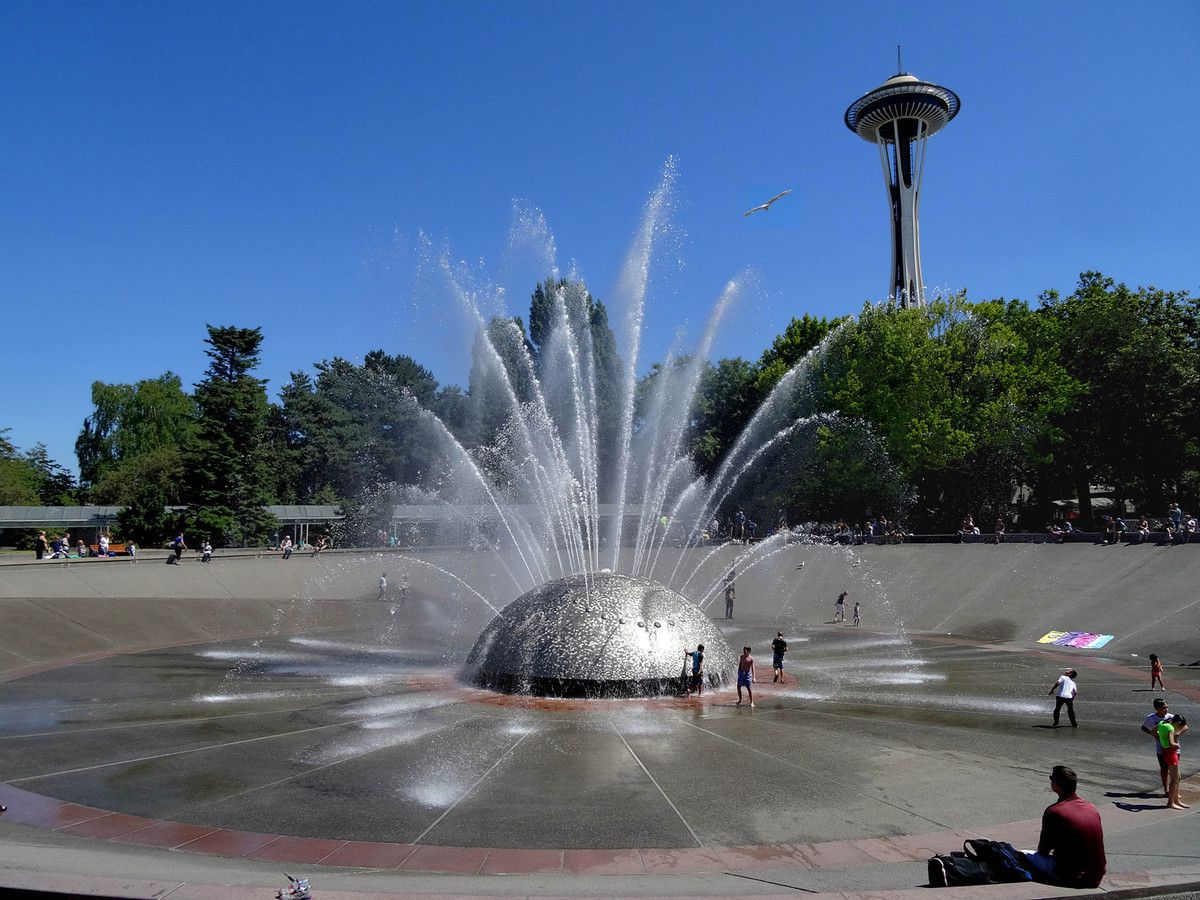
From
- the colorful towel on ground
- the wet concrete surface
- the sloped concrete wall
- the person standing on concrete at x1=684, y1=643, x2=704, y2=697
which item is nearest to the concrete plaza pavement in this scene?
the wet concrete surface

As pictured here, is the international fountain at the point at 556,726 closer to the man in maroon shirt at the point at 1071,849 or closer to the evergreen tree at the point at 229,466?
the man in maroon shirt at the point at 1071,849

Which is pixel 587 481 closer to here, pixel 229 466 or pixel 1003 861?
pixel 1003 861

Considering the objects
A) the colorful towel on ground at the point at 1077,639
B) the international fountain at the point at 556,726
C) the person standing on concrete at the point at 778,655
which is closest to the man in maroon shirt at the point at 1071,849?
the international fountain at the point at 556,726

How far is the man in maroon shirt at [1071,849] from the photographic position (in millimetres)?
6902

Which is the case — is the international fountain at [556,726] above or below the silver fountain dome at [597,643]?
below

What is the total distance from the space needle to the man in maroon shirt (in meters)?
70.8

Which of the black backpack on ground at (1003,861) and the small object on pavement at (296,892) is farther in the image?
the black backpack on ground at (1003,861)

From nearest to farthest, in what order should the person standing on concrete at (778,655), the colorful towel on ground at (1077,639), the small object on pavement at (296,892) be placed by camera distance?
the small object on pavement at (296,892) < the person standing on concrete at (778,655) < the colorful towel on ground at (1077,639)

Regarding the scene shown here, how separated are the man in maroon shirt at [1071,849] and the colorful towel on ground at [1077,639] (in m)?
22.0

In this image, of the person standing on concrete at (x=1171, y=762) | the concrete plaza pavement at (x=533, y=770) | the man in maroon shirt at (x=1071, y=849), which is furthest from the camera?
the person standing on concrete at (x=1171, y=762)

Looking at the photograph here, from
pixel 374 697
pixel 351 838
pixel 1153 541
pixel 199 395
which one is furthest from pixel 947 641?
pixel 199 395

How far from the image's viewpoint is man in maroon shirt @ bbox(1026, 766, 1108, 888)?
6.90 meters

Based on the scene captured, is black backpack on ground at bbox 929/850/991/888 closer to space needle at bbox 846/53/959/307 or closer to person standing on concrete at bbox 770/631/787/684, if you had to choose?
person standing on concrete at bbox 770/631/787/684

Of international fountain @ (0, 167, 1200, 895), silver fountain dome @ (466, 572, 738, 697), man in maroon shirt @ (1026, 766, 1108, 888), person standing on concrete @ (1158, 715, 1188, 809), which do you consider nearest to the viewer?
man in maroon shirt @ (1026, 766, 1108, 888)
